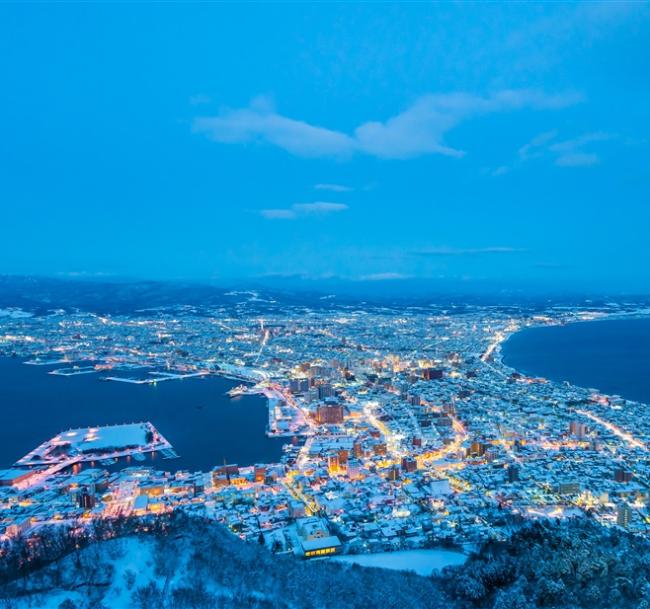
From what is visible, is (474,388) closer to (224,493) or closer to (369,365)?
(369,365)

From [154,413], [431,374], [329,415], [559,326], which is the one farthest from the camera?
[559,326]

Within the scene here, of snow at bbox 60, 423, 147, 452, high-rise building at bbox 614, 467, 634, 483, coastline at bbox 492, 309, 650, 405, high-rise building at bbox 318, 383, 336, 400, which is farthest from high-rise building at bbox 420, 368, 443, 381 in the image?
snow at bbox 60, 423, 147, 452

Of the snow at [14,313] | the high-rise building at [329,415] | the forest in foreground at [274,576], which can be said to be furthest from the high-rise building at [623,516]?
the snow at [14,313]

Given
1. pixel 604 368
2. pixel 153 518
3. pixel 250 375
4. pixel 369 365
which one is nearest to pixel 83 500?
A: pixel 153 518

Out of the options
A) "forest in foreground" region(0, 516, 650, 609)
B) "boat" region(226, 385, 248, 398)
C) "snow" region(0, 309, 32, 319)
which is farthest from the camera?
"snow" region(0, 309, 32, 319)

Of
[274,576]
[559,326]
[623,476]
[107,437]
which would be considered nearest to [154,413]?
[107,437]

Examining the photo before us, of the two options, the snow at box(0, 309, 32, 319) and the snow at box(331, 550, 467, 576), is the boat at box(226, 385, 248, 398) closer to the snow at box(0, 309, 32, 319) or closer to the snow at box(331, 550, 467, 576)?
the snow at box(331, 550, 467, 576)

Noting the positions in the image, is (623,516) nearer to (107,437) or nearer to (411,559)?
(411,559)
